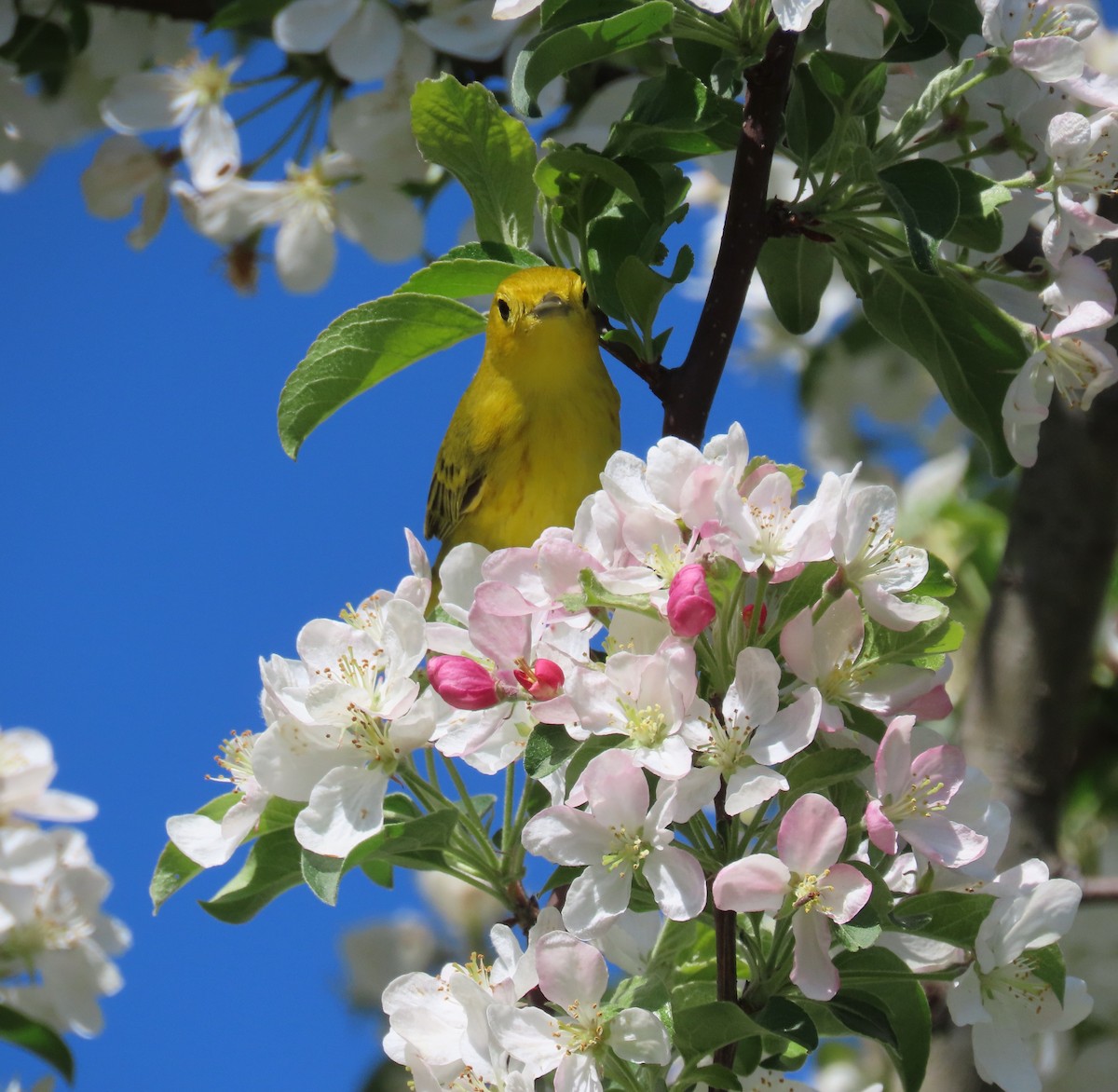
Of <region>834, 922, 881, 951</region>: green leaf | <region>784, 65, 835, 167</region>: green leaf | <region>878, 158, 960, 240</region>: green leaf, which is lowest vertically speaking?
<region>834, 922, 881, 951</region>: green leaf

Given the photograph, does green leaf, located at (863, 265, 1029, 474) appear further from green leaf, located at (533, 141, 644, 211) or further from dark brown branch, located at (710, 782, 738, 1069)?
dark brown branch, located at (710, 782, 738, 1069)

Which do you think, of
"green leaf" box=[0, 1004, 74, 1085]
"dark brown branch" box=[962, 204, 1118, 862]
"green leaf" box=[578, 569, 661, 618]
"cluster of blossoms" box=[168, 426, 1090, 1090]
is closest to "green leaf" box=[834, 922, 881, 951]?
"cluster of blossoms" box=[168, 426, 1090, 1090]

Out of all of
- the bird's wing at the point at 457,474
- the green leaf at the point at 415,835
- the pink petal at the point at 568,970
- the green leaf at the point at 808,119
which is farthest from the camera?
the bird's wing at the point at 457,474

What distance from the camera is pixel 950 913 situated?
143 centimetres

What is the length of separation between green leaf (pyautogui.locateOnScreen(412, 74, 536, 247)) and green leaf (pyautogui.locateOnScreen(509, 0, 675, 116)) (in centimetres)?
15

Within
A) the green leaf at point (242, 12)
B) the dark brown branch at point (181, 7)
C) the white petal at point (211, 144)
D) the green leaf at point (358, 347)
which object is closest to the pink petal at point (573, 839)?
the green leaf at point (358, 347)

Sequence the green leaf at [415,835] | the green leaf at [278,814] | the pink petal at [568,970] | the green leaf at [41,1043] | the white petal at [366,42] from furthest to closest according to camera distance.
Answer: the white petal at [366,42]
the green leaf at [41,1043]
the green leaf at [278,814]
the green leaf at [415,835]
the pink petal at [568,970]

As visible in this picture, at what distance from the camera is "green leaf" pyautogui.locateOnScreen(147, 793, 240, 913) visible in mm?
1648

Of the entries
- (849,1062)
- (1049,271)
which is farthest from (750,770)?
(849,1062)

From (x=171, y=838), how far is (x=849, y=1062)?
11.9 ft

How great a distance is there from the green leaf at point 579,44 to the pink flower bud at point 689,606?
0.61 m

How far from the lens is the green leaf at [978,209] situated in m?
1.64

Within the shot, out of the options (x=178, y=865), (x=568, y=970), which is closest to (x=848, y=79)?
(x=568, y=970)

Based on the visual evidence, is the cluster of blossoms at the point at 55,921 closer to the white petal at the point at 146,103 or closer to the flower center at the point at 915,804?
the white petal at the point at 146,103
